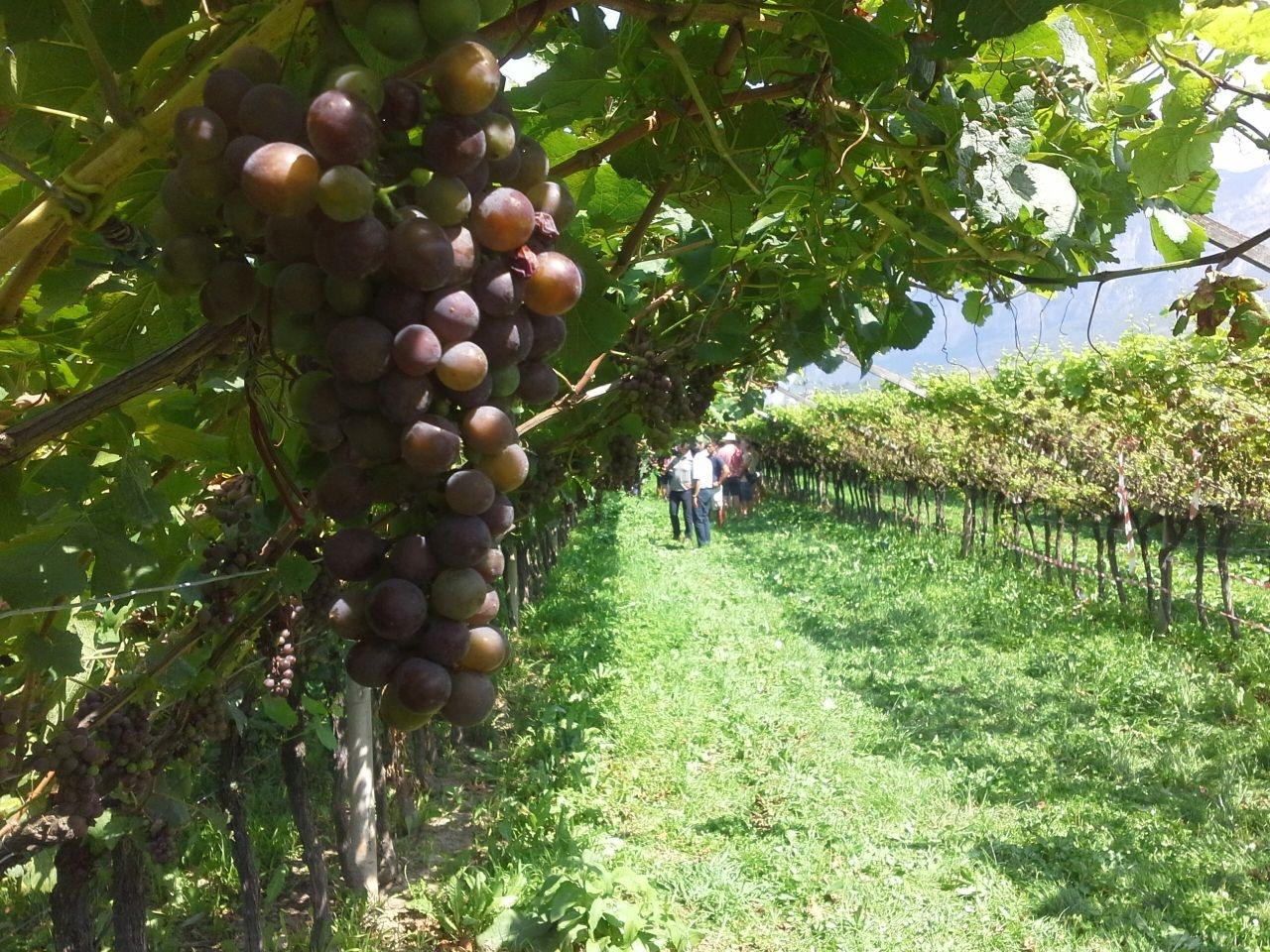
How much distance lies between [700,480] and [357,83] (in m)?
16.8

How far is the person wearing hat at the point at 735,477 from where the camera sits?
22.0 meters

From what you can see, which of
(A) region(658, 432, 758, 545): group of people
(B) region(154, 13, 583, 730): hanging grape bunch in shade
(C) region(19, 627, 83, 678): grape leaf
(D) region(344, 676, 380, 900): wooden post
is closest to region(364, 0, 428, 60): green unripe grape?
(B) region(154, 13, 583, 730): hanging grape bunch in shade

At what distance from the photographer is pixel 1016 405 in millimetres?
11047

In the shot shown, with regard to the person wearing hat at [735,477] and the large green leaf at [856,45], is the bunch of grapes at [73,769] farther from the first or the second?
the person wearing hat at [735,477]

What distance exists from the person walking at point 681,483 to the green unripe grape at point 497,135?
51.4ft

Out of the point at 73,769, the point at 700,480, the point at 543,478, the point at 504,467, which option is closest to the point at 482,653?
the point at 504,467

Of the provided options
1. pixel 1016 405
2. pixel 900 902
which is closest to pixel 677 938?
pixel 900 902

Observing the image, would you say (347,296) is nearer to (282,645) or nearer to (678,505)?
(282,645)

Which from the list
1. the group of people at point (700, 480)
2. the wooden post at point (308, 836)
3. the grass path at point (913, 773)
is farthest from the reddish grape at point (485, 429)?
the group of people at point (700, 480)

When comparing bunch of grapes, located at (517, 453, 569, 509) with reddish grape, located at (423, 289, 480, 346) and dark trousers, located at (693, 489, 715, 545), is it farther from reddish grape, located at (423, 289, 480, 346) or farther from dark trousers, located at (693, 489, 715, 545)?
dark trousers, located at (693, 489, 715, 545)

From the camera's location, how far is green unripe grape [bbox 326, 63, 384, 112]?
634mm

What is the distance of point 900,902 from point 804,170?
4.30 metres

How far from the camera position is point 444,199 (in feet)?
2.22

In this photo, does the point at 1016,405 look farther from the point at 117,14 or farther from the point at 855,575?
the point at 117,14
